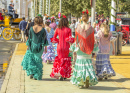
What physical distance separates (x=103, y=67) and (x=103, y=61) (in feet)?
0.63

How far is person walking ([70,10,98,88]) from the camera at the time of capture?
28.9 feet

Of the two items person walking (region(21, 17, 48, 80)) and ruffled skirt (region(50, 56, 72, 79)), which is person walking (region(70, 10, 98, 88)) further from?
person walking (region(21, 17, 48, 80))

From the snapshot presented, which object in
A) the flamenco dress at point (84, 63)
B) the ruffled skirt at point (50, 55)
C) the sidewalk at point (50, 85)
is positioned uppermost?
the flamenco dress at point (84, 63)

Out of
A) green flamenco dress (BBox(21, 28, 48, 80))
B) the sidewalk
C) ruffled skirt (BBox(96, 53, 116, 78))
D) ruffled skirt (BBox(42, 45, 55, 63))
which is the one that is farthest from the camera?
ruffled skirt (BBox(42, 45, 55, 63))

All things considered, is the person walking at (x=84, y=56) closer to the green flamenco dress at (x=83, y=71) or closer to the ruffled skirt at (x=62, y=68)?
the green flamenco dress at (x=83, y=71)

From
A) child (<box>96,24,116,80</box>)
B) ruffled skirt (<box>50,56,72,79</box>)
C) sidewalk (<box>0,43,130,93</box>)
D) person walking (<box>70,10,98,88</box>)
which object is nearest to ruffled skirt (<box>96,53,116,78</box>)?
child (<box>96,24,116,80</box>)

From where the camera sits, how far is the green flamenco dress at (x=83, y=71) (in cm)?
878

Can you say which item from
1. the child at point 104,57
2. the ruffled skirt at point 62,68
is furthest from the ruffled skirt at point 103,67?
the ruffled skirt at point 62,68

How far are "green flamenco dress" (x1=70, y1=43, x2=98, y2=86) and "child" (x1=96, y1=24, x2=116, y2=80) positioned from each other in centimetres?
169

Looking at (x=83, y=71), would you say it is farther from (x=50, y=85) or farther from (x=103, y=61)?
(x=103, y=61)

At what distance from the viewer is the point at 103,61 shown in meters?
10.6

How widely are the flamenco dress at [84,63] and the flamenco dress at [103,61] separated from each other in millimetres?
1670

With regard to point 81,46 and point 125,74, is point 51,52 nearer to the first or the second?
point 125,74

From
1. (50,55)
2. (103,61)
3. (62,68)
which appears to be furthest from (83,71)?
(50,55)
